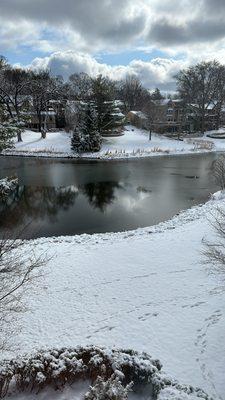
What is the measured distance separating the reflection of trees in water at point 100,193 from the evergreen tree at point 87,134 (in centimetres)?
1512

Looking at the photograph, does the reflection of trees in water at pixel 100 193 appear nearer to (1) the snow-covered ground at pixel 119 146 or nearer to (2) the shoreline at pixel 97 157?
(2) the shoreline at pixel 97 157

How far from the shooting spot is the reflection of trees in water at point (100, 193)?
849 inches

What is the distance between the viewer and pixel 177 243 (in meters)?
14.1

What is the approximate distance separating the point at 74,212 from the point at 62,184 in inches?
294

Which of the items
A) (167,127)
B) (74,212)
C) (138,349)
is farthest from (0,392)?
(167,127)

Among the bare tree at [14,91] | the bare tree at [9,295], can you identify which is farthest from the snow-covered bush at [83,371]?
the bare tree at [14,91]

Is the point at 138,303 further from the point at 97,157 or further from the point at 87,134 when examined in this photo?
the point at 87,134

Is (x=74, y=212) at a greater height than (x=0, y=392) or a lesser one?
lesser

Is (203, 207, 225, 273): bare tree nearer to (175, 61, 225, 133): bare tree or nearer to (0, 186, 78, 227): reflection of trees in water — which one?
(0, 186, 78, 227): reflection of trees in water

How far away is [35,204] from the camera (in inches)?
848

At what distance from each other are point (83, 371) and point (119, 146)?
129 ft

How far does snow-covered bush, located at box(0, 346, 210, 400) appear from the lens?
246 inches

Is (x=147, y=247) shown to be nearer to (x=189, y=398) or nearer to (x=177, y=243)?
(x=177, y=243)

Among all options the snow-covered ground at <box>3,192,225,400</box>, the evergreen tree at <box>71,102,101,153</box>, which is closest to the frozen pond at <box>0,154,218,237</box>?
the snow-covered ground at <box>3,192,225,400</box>
